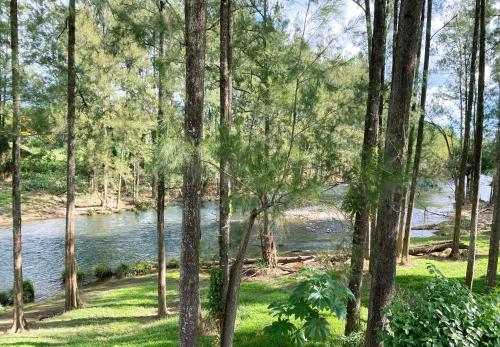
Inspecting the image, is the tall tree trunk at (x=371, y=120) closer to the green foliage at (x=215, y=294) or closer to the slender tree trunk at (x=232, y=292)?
Result: the slender tree trunk at (x=232, y=292)

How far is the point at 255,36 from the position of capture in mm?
9070

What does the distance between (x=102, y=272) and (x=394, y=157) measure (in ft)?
47.7

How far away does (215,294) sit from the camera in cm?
698

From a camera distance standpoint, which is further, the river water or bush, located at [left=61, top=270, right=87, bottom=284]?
the river water

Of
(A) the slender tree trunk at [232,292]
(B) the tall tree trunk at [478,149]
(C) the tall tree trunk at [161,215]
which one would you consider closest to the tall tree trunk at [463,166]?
(B) the tall tree trunk at [478,149]

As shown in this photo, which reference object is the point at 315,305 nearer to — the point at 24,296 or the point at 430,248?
the point at 430,248

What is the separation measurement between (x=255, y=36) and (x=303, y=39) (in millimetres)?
4610

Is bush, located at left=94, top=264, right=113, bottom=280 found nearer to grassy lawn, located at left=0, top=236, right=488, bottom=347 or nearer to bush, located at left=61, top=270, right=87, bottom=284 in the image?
bush, located at left=61, top=270, right=87, bottom=284

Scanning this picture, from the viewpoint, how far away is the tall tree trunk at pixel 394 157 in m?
4.53

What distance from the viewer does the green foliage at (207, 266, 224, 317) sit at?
690cm

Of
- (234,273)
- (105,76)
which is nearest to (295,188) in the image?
(234,273)

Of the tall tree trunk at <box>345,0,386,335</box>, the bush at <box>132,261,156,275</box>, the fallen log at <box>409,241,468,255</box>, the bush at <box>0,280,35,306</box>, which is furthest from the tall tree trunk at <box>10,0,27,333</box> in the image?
the fallen log at <box>409,241,468,255</box>

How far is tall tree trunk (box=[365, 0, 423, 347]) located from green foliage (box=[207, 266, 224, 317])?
2.92 m

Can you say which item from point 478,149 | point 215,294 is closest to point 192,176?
point 215,294
